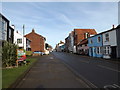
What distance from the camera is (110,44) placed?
26531mm

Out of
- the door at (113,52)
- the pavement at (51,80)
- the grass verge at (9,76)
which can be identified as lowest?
the pavement at (51,80)

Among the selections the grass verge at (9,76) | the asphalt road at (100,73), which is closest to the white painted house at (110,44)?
the asphalt road at (100,73)

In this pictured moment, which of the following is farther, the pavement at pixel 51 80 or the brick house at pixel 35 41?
the brick house at pixel 35 41

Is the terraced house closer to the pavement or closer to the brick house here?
the pavement

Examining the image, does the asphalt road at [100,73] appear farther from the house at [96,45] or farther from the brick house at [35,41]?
the brick house at [35,41]

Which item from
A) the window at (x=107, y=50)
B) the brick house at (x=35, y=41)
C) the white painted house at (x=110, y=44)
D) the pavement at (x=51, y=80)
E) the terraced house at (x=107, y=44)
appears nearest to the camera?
the pavement at (x=51, y=80)

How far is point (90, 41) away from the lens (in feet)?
122

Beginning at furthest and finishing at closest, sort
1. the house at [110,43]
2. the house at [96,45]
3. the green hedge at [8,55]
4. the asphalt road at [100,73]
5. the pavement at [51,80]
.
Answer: the house at [96,45] < the house at [110,43] < the green hedge at [8,55] < the asphalt road at [100,73] < the pavement at [51,80]

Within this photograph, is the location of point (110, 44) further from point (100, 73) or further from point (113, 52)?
point (100, 73)

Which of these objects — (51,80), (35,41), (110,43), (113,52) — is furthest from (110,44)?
(35,41)

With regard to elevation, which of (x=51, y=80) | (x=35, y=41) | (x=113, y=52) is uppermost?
(x=35, y=41)

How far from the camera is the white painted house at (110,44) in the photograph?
25.4m

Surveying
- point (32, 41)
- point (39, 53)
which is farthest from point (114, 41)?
point (32, 41)

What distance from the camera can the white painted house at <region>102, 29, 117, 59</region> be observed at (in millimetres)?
25438
